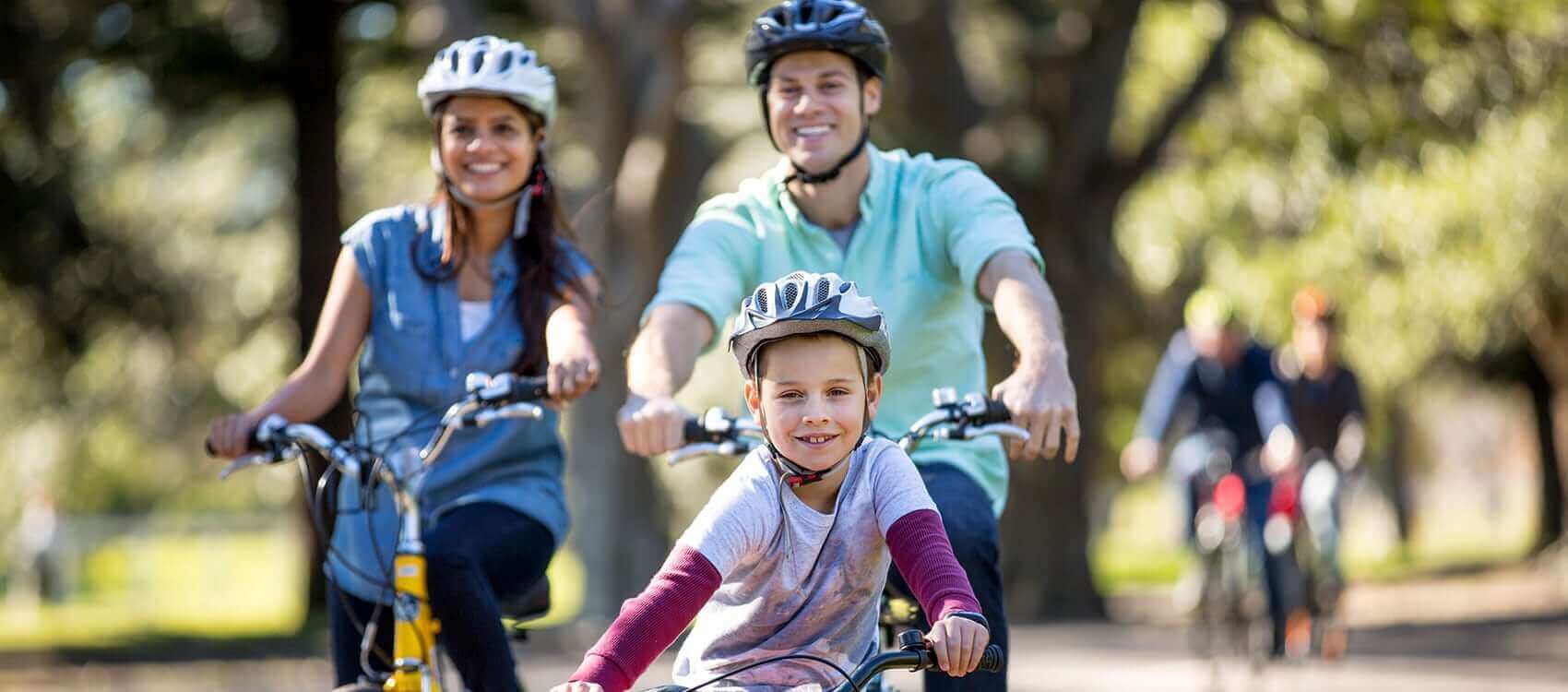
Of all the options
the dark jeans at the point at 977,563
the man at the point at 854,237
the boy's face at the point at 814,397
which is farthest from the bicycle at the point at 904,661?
the man at the point at 854,237

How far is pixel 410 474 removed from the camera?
5.03 metres

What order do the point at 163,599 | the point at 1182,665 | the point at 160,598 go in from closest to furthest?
the point at 1182,665
the point at 160,598
the point at 163,599

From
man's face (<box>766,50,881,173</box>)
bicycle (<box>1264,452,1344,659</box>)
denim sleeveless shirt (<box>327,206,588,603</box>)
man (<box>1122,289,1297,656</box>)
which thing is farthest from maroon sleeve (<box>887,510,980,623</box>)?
bicycle (<box>1264,452,1344,659</box>)

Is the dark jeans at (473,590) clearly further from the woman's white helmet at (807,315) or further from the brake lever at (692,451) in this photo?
the woman's white helmet at (807,315)

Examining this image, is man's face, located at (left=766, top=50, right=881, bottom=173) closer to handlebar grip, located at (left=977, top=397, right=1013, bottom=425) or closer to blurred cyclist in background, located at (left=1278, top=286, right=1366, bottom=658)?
handlebar grip, located at (left=977, top=397, right=1013, bottom=425)

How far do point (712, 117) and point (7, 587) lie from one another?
12.0m

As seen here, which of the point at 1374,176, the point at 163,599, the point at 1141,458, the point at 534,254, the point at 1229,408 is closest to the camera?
the point at 534,254

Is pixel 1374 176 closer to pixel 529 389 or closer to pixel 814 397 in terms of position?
pixel 529 389

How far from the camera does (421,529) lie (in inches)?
203

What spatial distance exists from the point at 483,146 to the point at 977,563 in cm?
181

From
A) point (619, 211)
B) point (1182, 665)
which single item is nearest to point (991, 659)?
point (1182, 665)

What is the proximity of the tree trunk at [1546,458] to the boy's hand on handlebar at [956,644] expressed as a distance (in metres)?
28.1

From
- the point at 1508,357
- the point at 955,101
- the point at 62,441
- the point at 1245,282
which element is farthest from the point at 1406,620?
the point at 62,441

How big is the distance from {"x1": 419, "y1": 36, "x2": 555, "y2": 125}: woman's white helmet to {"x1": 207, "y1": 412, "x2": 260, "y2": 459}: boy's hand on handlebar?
2.96 feet
